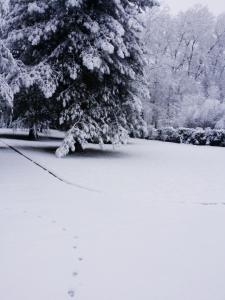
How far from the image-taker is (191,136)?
32.0 metres

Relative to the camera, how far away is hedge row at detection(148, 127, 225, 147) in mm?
30312

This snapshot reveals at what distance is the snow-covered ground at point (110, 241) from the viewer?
3.66 metres

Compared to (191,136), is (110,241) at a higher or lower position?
lower

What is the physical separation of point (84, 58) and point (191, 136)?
18.9 m

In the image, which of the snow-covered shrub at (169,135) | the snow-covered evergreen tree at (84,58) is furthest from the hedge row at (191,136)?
the snow-covered evergreen tree at (84,58)

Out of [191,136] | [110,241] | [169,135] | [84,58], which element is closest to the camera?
[110,241]

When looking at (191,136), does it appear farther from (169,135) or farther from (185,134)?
(169,135)

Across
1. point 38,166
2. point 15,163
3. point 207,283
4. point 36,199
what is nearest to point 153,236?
point 207,283

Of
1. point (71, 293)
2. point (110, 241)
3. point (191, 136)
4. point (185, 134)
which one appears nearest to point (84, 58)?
point (110, 241)

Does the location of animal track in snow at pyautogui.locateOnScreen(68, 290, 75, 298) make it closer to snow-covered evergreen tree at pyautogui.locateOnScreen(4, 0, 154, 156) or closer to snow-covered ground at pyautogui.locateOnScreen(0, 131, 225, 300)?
snow-covered ground at pyautogui.locateOnScreen(0, 131, 225, 300)

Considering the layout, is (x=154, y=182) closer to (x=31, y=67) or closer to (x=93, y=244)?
(x=93, y=244)

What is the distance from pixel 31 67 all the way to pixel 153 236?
39.3 feet

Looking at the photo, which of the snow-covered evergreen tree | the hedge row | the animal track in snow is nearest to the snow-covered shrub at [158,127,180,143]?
the hedge row

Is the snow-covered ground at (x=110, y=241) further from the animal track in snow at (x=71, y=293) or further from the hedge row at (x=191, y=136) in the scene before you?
the hedge row at (x=191, y=136)
